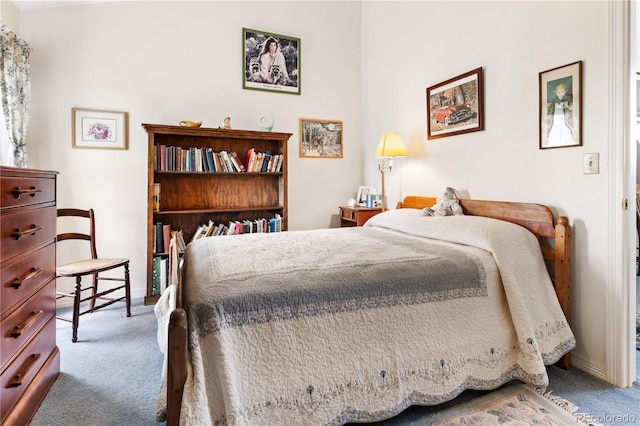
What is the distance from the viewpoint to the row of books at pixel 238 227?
3283mm

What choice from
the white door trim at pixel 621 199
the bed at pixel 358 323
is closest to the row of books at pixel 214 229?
the bed at pixel 358 323

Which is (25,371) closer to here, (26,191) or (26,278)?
(26,278)

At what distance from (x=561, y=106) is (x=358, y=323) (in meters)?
1.71

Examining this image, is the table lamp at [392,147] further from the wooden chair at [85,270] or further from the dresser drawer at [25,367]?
the dresser drawer at [25,367]

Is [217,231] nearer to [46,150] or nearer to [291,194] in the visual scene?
[291,194]

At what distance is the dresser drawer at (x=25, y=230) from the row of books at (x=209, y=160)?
4.27ft

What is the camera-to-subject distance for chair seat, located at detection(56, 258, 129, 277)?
7.85 feet

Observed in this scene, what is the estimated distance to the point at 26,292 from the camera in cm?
155

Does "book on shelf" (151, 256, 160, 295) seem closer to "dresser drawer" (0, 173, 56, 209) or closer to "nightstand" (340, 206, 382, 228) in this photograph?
"dresser drawer" (0, 173, 56, 209)

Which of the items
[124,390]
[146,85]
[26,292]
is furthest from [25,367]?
[146,85]

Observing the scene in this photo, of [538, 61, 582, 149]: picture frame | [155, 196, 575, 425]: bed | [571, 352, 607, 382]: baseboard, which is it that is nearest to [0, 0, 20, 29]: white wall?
[155, 196, 575, 425]: bed

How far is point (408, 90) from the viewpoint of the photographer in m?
3.27

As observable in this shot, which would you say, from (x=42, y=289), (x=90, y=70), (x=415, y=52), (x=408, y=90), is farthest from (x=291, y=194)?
(x=42, y=289)

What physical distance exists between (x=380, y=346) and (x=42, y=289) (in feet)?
5.57
